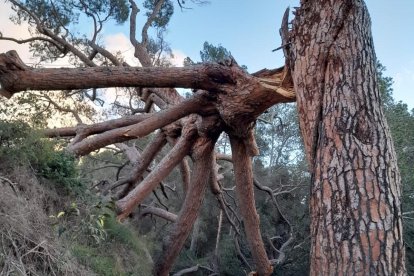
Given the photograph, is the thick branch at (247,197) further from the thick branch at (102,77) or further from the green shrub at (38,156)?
the green shrub at (38,156)

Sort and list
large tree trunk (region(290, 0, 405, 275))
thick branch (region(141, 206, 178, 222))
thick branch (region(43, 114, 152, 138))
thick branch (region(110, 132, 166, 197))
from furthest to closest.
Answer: thick branch (region(141, 206, 178, 222)), thick branch (region(110, 132, 166, 197)), thick branch (region(43, 114, 152, 138)), large tree trunk (region(290, 0, 405, 275))

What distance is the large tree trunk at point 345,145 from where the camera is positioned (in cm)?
293

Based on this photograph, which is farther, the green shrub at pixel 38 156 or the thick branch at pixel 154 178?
the thick branch at pixel 154 178

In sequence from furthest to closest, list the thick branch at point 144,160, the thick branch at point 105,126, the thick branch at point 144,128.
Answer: the thick branch at point 144,160 → the thick branch at point 105,126 → the thick branch at point 144,128

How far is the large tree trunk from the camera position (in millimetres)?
2932

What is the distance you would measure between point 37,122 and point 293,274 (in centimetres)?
1175

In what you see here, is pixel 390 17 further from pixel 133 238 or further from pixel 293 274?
pixel 293 274

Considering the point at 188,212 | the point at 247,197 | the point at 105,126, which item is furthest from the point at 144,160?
the point at 247,197

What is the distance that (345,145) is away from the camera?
128 inches

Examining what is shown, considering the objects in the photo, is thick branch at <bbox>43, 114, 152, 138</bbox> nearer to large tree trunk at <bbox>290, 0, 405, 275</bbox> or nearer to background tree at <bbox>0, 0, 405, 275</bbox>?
background tree at <bbox>0, 0, 405, 275</bbox>

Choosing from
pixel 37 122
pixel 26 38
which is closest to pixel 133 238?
pixel 37 122

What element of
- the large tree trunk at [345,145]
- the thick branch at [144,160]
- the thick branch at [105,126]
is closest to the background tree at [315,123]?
the large tree trunk at [345,145]

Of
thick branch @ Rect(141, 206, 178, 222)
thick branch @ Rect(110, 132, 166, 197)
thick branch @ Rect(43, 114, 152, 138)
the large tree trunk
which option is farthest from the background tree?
thick branch @ Rect(141, 206, 178, 222)

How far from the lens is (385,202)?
3.03 meters
